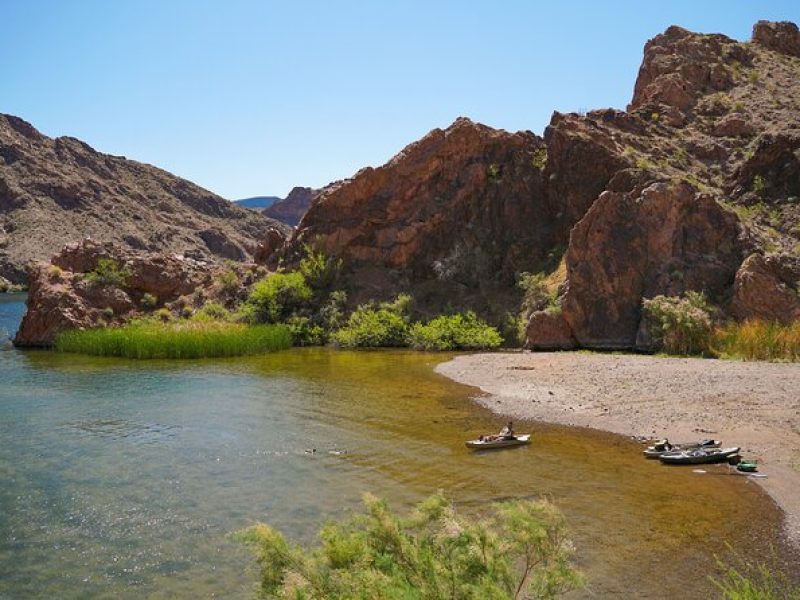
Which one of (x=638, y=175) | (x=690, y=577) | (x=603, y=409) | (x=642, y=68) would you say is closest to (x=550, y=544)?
(x=690, y=577)

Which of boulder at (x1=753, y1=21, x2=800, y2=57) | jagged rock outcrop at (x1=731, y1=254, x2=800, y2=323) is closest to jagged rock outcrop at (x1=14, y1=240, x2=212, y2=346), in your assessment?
jagged rock outcrop at (x1=731, y1=254, x2=800, y2=323)

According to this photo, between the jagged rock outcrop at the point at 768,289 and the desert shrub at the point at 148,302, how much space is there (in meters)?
34.9

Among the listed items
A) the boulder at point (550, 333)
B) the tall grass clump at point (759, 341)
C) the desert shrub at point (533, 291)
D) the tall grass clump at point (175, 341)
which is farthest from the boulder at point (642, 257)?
the tall grass clump at point (175, 341)

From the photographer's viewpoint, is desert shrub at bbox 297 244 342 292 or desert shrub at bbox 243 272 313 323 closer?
desert shrub at bbox 243 272 313 323

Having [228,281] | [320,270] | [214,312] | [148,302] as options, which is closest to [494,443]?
[214,312]

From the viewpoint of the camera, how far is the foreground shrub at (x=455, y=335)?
37906mm

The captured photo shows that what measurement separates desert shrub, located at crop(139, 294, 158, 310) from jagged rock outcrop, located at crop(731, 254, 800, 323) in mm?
34902

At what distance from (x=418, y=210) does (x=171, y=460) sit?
34.9m

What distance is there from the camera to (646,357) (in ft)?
93.9

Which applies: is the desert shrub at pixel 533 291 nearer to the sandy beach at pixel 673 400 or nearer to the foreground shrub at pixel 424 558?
the sandy beach at pixel 673 400

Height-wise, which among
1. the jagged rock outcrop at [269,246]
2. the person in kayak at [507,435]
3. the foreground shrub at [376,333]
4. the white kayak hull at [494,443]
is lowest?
the white kayak hull at [494,443]

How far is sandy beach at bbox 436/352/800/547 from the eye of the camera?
14.8m

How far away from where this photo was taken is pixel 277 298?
44969mm

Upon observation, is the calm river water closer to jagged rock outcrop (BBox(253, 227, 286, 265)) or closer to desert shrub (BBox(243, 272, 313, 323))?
desert shrub (BBox(243, 272, 313, 323))
